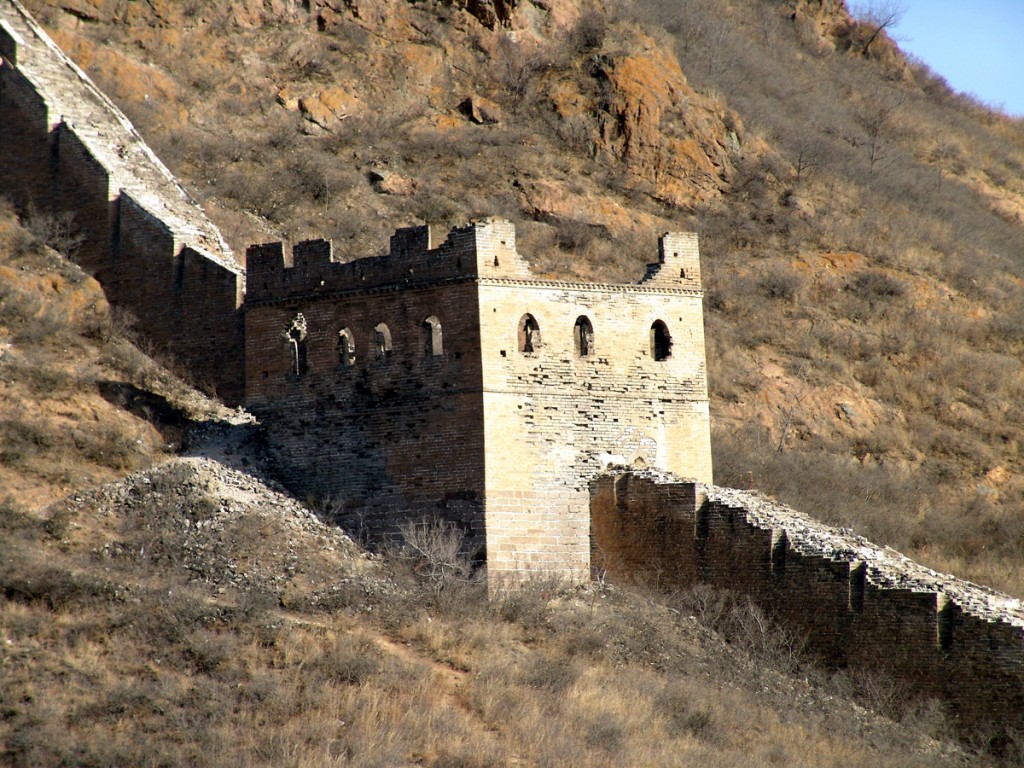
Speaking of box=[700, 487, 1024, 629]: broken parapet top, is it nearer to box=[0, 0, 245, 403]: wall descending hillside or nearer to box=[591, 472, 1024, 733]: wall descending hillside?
box=[591, 472, 1024, 733]: wall descending hillside

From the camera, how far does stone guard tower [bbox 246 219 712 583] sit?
26.1 meters

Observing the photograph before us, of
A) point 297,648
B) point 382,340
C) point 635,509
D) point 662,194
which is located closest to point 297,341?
point 382,340

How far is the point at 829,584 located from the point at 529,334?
6.04 metres

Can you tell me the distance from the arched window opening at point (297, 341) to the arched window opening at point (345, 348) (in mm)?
668

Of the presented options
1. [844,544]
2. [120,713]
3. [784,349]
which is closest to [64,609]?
[120,713]

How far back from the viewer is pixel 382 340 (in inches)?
1081

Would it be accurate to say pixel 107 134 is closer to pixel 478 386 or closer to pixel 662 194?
pixel 478 386

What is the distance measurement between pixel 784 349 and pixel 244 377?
14699 millimetres

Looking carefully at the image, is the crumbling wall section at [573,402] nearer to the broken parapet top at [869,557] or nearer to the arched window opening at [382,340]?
the broken parapet top at [869,557]

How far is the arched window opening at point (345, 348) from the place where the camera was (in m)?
27.6

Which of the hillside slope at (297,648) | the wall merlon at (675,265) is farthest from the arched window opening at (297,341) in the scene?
the wall merlon at (675,265)

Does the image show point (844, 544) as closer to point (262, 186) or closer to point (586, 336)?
point (586, 336)

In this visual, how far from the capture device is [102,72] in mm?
39562

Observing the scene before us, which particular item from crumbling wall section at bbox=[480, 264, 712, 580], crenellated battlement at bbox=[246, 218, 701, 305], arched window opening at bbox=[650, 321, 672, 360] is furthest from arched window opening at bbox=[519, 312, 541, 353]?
arched window opening at bbox=[650, 321, 672, 360]
